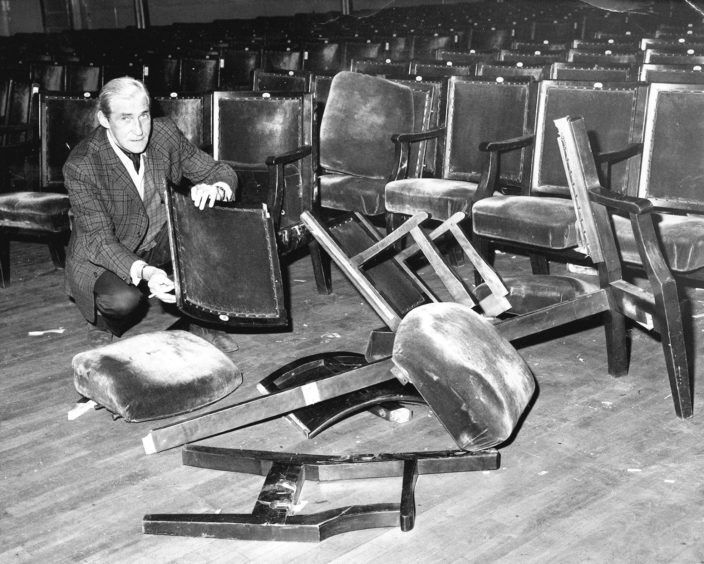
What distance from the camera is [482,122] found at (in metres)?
4.23

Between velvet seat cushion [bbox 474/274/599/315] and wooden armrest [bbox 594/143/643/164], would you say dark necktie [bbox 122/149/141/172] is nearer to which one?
velvet seat cushion [bbox 474/274/599/315]

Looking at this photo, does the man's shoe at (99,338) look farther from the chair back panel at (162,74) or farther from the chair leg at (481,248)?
the chair back panel at (162,74)

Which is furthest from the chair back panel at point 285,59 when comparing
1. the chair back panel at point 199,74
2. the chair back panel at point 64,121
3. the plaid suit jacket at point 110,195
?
the plaid suit jacket at point 110,195

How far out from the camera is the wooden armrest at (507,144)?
12.6 feet

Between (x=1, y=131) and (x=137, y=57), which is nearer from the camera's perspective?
(x=1, y=131)

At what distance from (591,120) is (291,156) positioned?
1.25 m

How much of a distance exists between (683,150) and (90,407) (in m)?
2.30

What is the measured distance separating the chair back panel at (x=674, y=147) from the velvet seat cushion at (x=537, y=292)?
0.53 metres

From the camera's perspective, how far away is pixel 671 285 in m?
2.63

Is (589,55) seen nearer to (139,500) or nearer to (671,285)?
(671,285)

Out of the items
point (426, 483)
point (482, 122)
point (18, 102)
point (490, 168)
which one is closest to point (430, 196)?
point (490, 168)

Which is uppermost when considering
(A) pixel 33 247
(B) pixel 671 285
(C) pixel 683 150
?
(C) pixel 683 150

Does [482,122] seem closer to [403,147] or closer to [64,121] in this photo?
[403,147]

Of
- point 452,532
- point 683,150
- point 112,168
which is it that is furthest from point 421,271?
point 452,532
